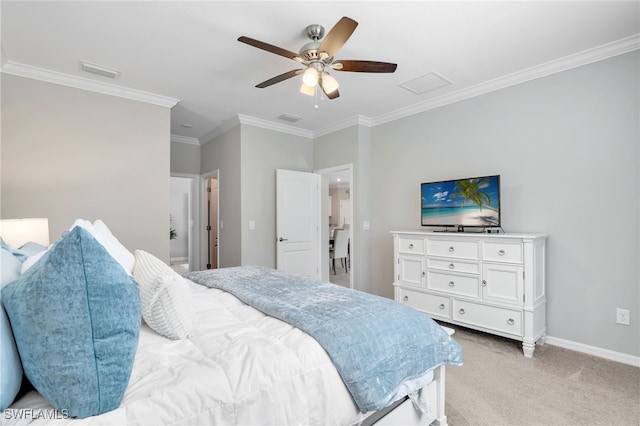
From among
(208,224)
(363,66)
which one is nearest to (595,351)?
(363,66)

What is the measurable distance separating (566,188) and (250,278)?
2.88 meters

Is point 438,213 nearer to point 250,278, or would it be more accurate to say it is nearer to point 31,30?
point 250,278

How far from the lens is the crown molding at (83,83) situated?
2.93 meters

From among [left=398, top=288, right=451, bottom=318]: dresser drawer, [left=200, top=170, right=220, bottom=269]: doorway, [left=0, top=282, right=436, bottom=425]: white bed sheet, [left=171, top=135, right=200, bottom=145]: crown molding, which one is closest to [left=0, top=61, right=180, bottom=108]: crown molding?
[left=171, top=135, right=200, bottom=145]: crown molding

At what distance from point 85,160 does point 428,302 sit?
12.8 ft

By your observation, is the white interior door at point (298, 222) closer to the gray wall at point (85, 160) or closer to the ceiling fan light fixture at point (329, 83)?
the gray wall at point (85, 160)

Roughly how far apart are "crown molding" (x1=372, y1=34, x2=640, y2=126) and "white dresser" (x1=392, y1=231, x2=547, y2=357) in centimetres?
156

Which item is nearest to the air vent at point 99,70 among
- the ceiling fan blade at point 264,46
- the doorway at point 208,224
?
the ceiling fan blade at point 264,46

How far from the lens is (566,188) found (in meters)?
2.84

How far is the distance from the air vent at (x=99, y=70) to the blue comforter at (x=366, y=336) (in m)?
2.62

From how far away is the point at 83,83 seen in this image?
3.22 meters

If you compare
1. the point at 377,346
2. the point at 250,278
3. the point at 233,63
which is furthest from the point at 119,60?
the point at 377,346

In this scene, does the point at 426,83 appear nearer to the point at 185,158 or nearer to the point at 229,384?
the point at 229,384

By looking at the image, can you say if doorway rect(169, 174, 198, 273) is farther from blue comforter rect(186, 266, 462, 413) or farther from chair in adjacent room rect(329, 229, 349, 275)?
blue comforter rect(186, 266, 462, 413)
